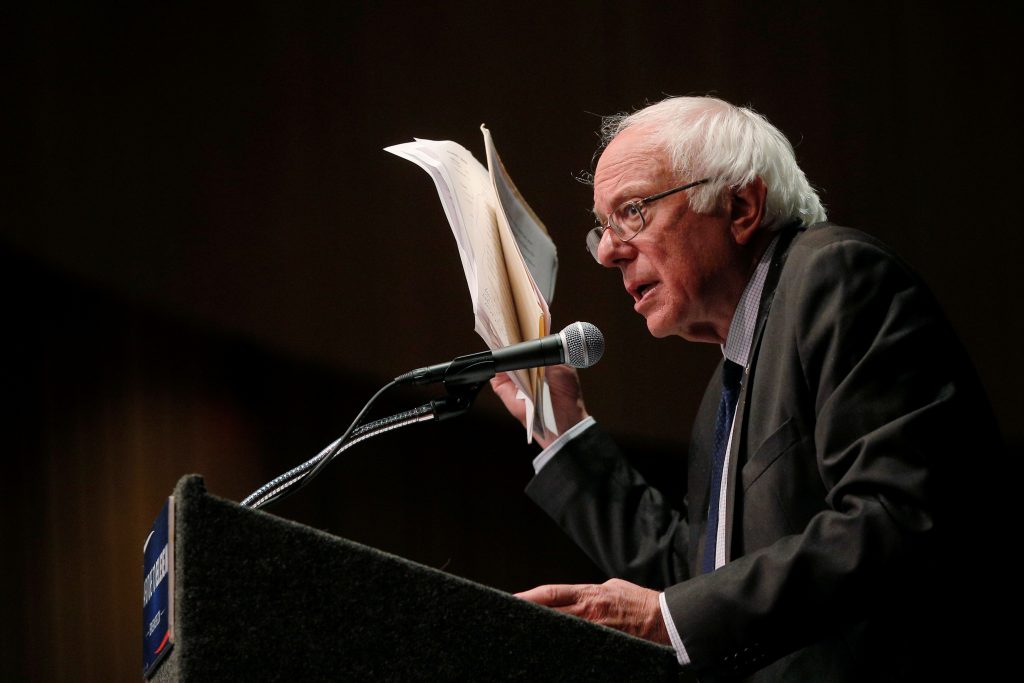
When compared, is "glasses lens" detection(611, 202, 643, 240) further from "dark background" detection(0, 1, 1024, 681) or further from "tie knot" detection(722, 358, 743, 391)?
"dark background" detection(0, 1, 1024, 681)

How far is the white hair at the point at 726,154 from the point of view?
1707 millimetres

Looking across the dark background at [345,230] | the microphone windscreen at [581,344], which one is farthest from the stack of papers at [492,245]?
the dark background at [345,230]

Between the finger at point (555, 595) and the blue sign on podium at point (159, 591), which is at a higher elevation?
the blue sign on podium at point (159, 591)

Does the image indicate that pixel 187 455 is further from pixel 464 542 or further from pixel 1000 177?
pixel 1000 177

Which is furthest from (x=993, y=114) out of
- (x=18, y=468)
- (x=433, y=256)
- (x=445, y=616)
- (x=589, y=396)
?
(x=18, y=468)

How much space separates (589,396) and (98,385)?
3.87 feet

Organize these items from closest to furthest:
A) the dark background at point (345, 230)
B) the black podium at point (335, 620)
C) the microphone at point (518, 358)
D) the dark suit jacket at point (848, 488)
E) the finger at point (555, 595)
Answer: the black podium at point (335, 620) < the finger at point (555, 595) < the dark suit jacket at point (848, 488) < the microphone at point (518, 358) < the dark background at point (345, 230)

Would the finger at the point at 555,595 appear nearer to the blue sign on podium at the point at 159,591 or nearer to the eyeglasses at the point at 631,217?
the blue sign on podium at the point at 159,591

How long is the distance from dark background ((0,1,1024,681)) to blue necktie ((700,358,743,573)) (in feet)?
2.84

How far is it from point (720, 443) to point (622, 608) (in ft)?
2.19

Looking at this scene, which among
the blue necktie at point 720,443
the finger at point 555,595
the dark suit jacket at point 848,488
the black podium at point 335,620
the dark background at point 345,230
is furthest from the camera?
the dark background at point 345,230

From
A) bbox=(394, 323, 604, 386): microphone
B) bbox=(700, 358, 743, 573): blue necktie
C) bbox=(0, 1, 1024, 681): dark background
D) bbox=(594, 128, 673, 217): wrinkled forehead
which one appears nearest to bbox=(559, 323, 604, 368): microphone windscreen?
bbox=(394, 323, 604, 386): microphone

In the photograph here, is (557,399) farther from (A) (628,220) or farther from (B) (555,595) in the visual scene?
(B) (555,595)

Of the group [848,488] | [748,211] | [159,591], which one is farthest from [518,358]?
[748,211]
